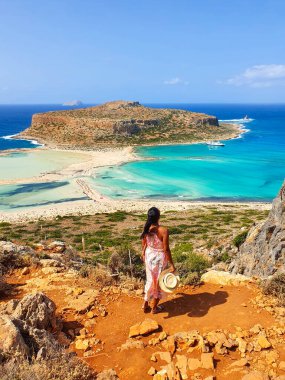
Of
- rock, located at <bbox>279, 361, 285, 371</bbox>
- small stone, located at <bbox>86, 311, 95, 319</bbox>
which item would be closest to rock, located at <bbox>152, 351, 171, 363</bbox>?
rock, located at <bbox>279, 361, 285, 371</bbox>

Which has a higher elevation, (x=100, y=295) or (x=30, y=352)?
(x=30, y=352)

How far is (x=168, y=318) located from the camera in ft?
22.1

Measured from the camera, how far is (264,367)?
519 cm

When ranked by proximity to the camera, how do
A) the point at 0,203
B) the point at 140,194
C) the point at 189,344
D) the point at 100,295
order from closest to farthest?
the point at 189,344 → the point at 100,295 → the point at 0,203 → the point at 140,194

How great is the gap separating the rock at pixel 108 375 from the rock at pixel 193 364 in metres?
1.14

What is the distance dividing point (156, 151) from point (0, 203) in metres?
54.1

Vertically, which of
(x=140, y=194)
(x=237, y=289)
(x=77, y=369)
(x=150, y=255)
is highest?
(x=150, y=255)

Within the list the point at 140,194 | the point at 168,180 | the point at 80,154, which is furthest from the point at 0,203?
the point at 80,154

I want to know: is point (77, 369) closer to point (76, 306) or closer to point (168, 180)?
point (76, 306)

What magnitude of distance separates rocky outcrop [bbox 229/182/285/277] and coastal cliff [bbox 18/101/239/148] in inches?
3524

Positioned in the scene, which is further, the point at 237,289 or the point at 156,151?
the point at 156,151

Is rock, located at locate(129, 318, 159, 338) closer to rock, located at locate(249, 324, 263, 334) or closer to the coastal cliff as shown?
rock, located at locate(249, 324, 263, 334)

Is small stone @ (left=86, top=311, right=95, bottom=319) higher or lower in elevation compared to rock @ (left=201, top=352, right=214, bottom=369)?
lower

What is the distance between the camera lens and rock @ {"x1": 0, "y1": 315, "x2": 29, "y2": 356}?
4.66m
